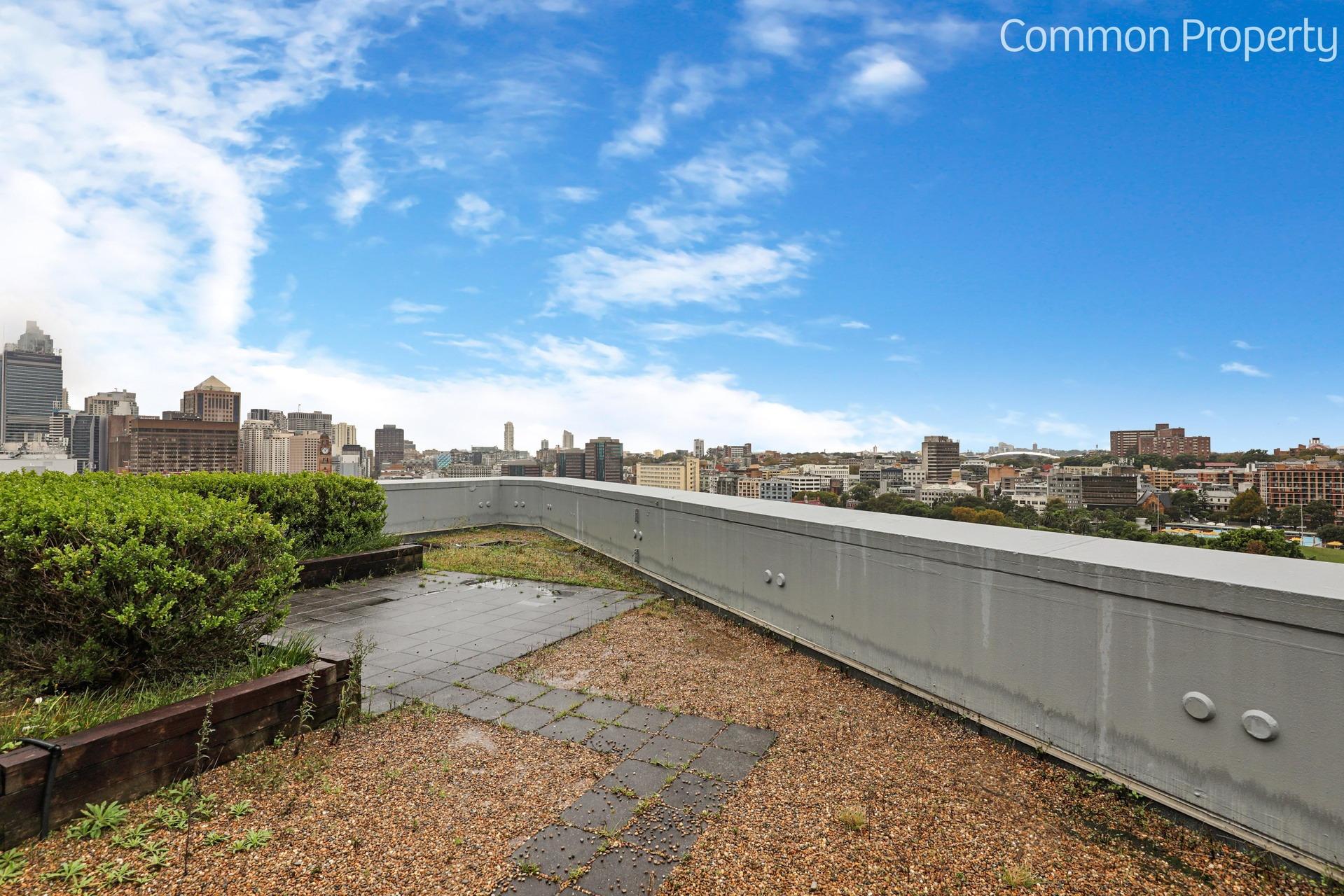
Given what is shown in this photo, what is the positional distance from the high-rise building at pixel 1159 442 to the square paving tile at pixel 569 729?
1863 cm

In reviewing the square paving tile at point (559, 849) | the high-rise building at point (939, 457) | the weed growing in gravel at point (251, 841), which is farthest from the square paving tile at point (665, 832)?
the high-rise building at point (939, 457)

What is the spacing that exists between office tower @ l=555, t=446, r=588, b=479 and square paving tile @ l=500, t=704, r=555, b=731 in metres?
14.4

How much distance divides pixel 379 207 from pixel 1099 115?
40.2 feet

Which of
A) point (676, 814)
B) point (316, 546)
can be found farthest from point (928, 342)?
point (676, 814)

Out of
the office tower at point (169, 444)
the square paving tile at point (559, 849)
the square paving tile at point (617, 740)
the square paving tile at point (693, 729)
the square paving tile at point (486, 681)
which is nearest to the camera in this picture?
the square paving tile at point (559, 849)

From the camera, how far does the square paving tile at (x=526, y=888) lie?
208cm

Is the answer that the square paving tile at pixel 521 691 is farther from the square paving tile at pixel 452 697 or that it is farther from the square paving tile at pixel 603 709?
the square paving tile at pixel 603 709

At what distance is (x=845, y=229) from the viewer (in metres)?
17.0

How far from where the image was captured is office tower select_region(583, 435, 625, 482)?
21.8 m

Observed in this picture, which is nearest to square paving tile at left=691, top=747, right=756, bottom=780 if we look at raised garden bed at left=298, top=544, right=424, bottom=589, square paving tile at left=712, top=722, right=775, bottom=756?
square paving tile at left=712, top=722, right=775, bottom=756

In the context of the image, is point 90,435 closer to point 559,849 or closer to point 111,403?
point 111,403

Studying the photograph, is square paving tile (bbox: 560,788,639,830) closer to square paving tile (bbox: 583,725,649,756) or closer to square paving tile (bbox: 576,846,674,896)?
square paving tile (bbox: 576,846,674,896)

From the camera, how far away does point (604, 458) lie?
24.3 m

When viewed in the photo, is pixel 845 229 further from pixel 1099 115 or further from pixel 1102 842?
pixel 1102 842
